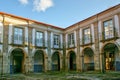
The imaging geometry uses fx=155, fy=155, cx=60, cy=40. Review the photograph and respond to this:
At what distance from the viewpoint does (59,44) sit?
2339 centimetres

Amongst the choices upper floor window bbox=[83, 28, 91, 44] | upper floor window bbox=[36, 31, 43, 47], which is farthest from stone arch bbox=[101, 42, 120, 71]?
upper floor window bbox=[36, 31, 43, 47]

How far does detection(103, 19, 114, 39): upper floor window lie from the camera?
1662 cm

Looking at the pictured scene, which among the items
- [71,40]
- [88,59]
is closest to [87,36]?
[71,40]

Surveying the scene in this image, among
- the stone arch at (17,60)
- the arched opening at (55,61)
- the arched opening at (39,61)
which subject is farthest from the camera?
the arched opening at (55,61)

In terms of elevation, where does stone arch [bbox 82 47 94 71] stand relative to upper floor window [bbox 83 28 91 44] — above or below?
below

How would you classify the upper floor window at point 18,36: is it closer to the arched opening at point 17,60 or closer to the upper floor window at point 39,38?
the arched opening at point 17,60

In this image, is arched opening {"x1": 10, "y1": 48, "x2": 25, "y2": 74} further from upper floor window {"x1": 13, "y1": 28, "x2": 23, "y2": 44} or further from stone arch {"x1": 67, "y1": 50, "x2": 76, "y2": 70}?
stone arch {"x1": 67, "y1": 50, "x2": 76, "y2": 70}

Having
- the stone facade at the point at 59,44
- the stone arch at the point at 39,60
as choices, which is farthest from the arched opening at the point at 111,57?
the stone arch at the point at 39,60

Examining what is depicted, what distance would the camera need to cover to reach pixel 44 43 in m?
21.4

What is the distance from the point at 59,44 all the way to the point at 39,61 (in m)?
3.92

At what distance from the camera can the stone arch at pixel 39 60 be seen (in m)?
21.3

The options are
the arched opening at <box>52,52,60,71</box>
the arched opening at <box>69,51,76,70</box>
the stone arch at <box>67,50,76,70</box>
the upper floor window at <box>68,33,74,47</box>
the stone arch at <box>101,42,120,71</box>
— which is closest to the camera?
the stone arch at <box>101,42,120,71</box>

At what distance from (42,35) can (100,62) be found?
8592 millimetres

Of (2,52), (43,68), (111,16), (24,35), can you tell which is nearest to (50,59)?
(43,68)
